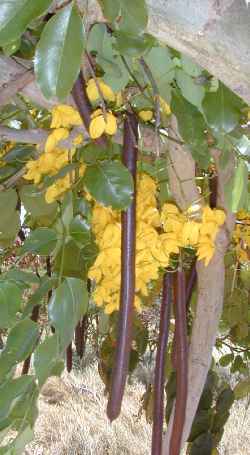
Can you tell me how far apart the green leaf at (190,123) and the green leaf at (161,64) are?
19 millimetres

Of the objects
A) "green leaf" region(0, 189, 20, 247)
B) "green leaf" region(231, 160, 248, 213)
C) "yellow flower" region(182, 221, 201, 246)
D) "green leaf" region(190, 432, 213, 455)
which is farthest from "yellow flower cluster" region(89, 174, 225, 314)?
"green leaf" region(190, 432, 213, 455)

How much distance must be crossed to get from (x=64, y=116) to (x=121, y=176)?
0.09 m

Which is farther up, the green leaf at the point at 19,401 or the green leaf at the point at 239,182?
the green leaf at the point at 239,182

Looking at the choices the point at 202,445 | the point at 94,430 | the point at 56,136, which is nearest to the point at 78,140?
the point at 56,136

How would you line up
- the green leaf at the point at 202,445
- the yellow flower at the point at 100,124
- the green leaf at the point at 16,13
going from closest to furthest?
the green leaf at the point at 16,13, the yellow flower at the point at 100,124, the green leaf at the point at 202,445

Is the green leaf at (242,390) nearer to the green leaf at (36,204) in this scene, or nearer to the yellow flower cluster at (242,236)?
the yellow flower cluster at (242,236)

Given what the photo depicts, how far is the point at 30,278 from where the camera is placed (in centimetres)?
59

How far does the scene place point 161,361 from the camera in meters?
0.71

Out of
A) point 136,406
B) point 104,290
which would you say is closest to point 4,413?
point 104,290

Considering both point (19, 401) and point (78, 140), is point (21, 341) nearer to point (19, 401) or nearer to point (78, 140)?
point (19, 401)

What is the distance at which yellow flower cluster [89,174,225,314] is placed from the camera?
2.04ft

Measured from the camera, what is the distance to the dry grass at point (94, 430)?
9.25ft

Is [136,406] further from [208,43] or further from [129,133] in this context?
[208,43]

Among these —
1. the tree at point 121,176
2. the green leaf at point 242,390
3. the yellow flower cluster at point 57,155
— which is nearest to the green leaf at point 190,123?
the tree at point 121,176
